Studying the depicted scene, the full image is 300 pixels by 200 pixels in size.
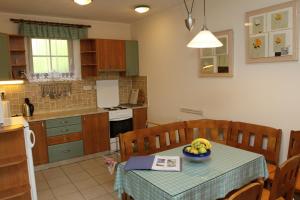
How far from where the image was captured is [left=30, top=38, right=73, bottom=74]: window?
4.10 meters

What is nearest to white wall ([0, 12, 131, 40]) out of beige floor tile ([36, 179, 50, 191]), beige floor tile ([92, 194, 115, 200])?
beige floor tile ([36, 179, 50, 191])

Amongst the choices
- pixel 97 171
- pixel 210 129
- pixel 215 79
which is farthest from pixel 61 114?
pixel 215 79

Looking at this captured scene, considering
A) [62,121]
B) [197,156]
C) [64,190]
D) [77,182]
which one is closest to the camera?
[197,156]

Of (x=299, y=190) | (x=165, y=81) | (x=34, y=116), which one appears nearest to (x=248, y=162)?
(x=299, y=190)

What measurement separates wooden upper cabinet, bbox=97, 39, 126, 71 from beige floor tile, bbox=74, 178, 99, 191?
75.7 inches

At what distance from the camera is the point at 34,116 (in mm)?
3867

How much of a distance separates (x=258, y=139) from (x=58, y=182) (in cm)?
263

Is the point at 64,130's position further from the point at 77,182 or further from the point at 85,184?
the point at 85,184

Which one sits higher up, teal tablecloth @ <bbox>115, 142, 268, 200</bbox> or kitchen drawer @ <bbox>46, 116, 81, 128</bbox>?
kitchen drawer @ <bbox>46, 116, 81, 128</bbox>

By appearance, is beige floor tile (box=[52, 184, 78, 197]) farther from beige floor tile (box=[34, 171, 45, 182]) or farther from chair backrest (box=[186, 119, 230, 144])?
chair backrest (box=[186, 119, 230, 144])

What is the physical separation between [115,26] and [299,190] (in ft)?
13.1

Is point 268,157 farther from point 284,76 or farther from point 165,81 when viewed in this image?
point 165,81

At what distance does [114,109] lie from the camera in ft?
14.5

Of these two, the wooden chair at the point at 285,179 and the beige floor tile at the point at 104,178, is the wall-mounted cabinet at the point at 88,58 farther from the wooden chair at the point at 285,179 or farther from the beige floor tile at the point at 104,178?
the wooden chair at the point at 285,179
